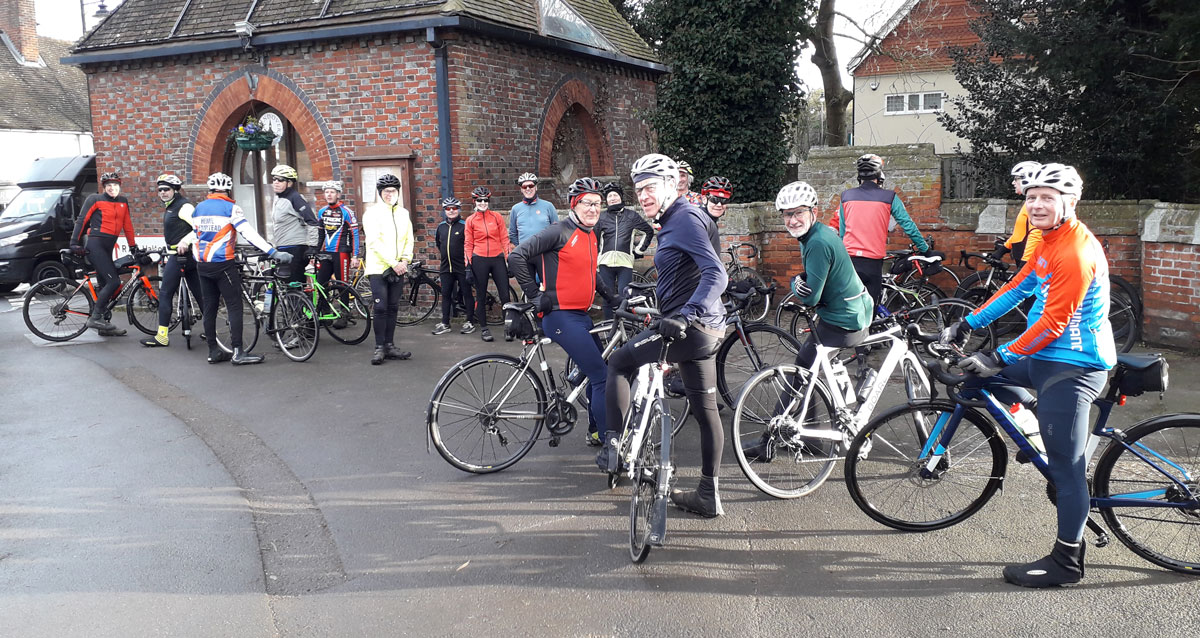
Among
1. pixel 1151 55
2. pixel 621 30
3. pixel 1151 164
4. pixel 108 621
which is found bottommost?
pixel 108 621

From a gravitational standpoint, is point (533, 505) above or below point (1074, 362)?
below

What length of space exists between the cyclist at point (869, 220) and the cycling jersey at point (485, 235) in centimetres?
438

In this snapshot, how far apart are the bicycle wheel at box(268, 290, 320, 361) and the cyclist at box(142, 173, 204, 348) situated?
4.07 ft

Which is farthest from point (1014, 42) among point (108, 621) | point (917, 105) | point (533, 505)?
point (917, 105)

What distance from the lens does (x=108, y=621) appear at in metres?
4.01

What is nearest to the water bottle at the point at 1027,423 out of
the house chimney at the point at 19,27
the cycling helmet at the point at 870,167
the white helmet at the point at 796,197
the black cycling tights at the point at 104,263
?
the white helmet at the point at 796,197

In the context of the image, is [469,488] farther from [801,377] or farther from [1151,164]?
[1151,164]

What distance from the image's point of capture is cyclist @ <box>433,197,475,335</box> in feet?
37.7

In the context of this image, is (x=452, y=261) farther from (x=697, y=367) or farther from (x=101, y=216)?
(x=697, y=367)

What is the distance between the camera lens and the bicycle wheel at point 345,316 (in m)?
10.9

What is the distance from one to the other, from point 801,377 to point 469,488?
2133 mm

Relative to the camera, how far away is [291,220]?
11070 millimetres

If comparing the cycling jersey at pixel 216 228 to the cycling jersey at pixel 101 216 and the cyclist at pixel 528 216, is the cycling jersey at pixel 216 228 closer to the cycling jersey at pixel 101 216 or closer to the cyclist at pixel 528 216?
the cycling jersey at pixel 101 216

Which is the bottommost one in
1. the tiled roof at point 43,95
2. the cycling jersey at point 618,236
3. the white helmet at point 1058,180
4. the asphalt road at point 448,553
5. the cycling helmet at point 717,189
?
the asphalt road at point 448,553
